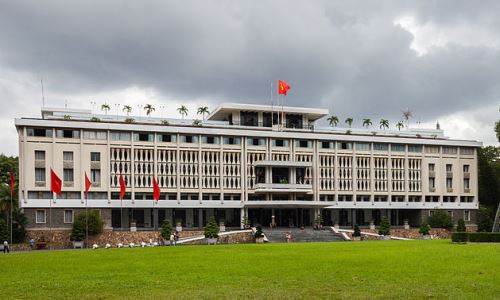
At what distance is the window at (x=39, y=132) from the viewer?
73188mm

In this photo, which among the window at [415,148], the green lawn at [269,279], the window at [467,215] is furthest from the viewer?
the window at [467,215]

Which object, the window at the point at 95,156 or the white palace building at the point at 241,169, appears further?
the window at the point at 95,156

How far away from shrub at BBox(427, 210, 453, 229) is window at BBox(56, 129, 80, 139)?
48752 mm

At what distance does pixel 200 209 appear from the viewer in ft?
270

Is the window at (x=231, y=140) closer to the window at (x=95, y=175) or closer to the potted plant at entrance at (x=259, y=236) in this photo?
the potted plant at entrance at (x=259, y=236)

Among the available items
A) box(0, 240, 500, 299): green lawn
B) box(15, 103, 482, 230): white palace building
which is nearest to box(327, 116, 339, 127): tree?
box(15, 103, 482, 230): white palace building

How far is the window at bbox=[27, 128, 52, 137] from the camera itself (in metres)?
73.2

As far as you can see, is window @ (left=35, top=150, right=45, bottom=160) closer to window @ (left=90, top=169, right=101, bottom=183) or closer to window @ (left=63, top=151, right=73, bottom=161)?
window @ (left=63, top=151, right=73, bottom=161)

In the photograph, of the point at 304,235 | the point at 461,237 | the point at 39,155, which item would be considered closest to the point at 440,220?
the point at 304,235

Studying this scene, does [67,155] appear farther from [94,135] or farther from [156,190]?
[156,190]

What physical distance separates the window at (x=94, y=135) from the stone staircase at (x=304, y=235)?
23.4 meters

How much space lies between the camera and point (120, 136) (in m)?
78.0

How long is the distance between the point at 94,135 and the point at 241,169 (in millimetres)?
19822

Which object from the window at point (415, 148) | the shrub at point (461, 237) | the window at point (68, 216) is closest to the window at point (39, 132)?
the window at point (68, 216)
